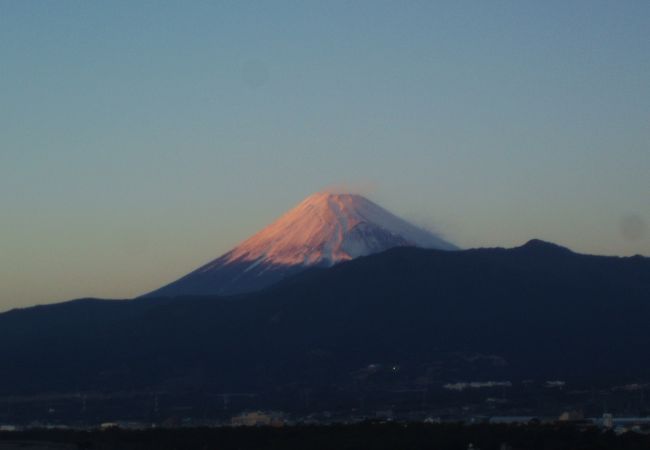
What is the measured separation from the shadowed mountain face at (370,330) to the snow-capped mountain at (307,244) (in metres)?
19.5

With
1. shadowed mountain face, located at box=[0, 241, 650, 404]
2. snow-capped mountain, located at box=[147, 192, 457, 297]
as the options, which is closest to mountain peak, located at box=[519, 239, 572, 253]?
shadowed mountain face, located at box=[0, 241, 650, 404]

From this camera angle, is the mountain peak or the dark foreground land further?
the mountain peak

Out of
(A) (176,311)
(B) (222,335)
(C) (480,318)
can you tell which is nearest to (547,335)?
(C) (480,318)

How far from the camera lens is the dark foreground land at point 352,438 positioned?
4506 centimetres

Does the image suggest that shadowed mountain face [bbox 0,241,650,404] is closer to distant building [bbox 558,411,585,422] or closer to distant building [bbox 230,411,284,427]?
distant building [bbox 230,411,284,427]

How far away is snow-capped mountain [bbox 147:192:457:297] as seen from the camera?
15412 cm

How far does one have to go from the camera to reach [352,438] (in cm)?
5181

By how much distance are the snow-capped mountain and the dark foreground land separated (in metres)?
88.6

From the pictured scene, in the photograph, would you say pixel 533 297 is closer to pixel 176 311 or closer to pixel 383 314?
pixel 383 314

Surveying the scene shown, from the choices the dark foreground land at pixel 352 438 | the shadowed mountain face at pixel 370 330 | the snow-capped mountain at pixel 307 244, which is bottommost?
the dark foreground land at pixel 352 438

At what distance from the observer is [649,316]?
4400 inches

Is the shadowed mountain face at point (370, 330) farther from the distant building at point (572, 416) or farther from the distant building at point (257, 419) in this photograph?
the distant building at point (572, 416)

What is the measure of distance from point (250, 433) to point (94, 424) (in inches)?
1000

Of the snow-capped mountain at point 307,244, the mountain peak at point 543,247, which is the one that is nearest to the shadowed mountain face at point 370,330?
the mountain peak at point 543,247
